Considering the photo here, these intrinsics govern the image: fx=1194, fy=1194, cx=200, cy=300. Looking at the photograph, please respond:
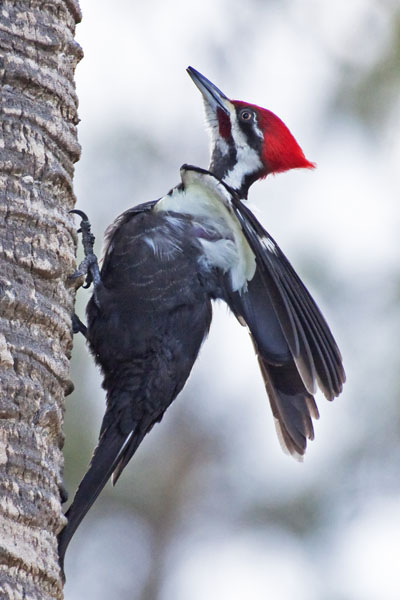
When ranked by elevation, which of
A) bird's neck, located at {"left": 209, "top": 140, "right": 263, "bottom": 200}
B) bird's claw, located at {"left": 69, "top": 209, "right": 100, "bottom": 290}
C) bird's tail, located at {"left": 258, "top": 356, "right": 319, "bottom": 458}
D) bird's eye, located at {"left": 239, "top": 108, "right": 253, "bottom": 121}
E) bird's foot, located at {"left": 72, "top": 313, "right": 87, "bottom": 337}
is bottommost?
bird's foot, located at {"left": 72, "top": 313, "right": 87, "bottom": 337}

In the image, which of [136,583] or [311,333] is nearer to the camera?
[311,333]

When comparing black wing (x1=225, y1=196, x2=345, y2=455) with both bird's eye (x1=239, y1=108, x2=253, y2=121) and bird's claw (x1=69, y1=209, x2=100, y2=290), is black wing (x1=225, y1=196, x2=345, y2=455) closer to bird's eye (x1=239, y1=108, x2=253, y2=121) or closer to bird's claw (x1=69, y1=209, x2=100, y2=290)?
bird's claw (x1=69, y1=209, x2=100, y2=290)

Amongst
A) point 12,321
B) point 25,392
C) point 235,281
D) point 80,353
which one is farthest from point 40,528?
A: point 80,353

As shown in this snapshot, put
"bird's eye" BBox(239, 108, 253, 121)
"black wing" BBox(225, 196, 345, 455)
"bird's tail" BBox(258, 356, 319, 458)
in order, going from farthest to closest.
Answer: "bird's eye" BBox(239, 108, 253, 121) < "bird's tail" BBox(258, 356, 319, 458) < "black wing" BBox(225, 196, 345, 455)

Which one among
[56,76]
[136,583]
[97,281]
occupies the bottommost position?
[136,583]

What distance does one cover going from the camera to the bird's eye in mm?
4906

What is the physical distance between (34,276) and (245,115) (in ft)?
7.26

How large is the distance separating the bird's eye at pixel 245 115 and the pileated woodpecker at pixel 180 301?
3.43 feet

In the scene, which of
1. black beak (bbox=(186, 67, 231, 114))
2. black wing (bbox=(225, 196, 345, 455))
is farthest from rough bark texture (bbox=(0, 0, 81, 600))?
black beak (bbox=(186, 67, 231, 114))

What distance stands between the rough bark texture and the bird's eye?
1.64 m

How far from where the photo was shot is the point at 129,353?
12.2 feet

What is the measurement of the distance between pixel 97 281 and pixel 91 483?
0.69m

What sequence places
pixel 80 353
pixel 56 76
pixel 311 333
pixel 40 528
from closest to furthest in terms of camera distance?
pixel 40 528 → pixel 56 76 → pixel 311 333 → pixel 80 353

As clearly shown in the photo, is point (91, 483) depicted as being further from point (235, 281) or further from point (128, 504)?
point (128, 504)
